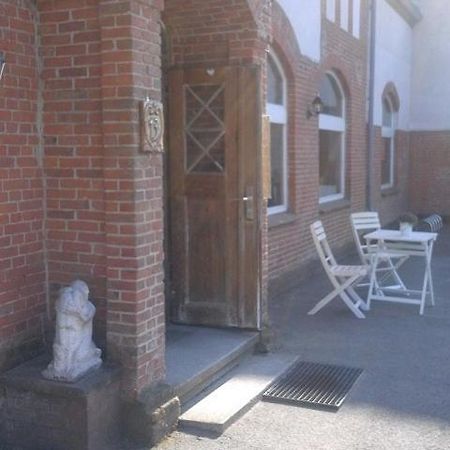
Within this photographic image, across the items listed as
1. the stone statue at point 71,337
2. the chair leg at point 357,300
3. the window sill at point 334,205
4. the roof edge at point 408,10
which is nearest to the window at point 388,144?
the roof edge at point 408,10

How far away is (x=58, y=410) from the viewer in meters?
4.12

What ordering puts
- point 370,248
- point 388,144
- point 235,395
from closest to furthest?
1. point 235,395
2. point 370,248
3. point 388,144

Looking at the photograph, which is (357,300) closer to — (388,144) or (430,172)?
(388,144)

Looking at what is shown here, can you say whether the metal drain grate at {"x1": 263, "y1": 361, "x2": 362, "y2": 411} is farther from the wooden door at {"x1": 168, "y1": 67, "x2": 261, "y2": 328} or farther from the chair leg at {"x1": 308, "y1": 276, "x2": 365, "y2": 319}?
the chair leg at {"x1": 308, "y1": 276, "x2": 365, "y2": 319}

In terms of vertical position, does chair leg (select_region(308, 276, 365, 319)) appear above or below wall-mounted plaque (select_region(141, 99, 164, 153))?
below

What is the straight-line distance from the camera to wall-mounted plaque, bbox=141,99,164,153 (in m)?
4.33

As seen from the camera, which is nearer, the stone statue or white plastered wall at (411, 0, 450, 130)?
the stone statue

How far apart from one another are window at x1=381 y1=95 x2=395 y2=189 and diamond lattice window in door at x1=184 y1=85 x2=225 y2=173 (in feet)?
33.9

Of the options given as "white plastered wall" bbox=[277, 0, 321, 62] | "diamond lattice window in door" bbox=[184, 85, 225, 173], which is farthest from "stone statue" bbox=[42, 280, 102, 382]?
"white plastered wall" bbox=[277, 0, 321, 62]

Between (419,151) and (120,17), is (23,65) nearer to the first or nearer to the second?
(120,17)

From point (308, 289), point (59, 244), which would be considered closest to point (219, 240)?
point (59, 244)

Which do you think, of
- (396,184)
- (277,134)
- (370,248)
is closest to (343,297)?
(370,248)

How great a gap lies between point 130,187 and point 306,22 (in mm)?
6188

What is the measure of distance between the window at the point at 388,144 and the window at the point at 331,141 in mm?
4068
